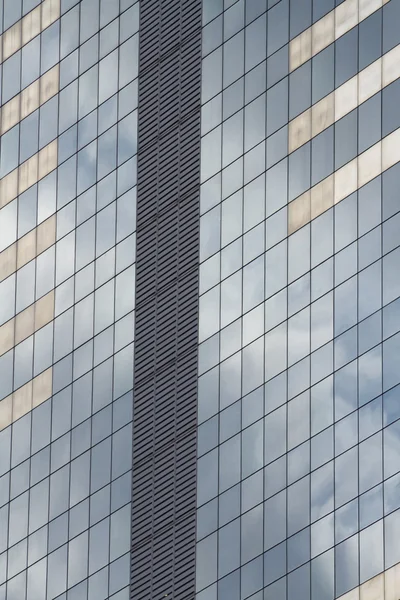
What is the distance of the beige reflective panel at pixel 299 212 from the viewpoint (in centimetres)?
9708

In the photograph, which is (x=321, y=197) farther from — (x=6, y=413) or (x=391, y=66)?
(x=6, y=413)

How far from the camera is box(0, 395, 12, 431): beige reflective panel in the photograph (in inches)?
4466

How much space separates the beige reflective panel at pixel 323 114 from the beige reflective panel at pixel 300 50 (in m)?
2.49

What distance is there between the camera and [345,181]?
9538cm

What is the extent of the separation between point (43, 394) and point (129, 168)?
11.0 metres

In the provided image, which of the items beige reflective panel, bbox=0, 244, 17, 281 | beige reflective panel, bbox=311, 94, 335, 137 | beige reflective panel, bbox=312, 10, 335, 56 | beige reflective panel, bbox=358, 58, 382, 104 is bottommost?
beige reflective panel, bbox=0, 244, 17, 281

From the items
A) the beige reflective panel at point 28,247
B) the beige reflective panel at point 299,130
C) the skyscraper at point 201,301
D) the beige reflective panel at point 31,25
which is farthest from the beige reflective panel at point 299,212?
the beige reflective panel at point 31,25

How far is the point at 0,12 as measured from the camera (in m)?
123

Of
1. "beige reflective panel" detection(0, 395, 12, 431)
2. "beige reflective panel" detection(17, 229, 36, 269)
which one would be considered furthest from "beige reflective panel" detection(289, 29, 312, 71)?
"beige reflective panel" detection(0, 395, 12, 431)

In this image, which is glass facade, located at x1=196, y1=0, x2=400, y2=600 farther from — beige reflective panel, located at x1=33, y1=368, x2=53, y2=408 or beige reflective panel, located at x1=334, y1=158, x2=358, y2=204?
beige reflective panel, located at x1=33, y1=368, x2=53, y2=408

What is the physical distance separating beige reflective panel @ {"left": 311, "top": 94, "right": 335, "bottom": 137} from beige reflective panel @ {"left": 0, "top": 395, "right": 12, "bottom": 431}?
23.7m

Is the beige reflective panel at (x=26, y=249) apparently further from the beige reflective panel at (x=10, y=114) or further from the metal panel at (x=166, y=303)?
the metal panel at (x=166, y=303)

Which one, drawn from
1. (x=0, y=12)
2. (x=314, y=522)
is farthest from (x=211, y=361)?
(x=0, y=12)

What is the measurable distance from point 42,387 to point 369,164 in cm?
2381
